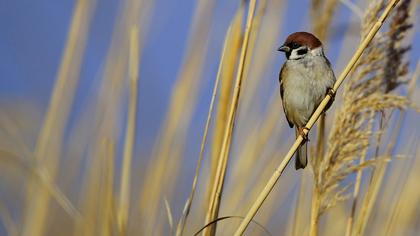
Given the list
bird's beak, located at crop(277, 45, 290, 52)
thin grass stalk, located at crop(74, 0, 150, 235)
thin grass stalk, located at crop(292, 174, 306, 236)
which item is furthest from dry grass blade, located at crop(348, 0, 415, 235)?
thin grass stalk, located at crop(74, 0, 150, 235)

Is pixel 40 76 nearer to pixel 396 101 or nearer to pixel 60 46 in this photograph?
pixel 60 46

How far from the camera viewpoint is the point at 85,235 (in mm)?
1365

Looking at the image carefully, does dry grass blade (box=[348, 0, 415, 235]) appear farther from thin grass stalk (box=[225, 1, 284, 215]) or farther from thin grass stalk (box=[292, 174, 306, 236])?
thin grass stalk (box=[225, 1, 284, 215])

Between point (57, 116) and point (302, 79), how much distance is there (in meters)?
→ 0.70

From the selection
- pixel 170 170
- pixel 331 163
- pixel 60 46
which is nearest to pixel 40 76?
pixel 60 46

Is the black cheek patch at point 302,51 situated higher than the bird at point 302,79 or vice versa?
the black cheek patch at point 302,51

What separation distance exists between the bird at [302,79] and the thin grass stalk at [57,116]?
1.87ft

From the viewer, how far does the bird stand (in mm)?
1656

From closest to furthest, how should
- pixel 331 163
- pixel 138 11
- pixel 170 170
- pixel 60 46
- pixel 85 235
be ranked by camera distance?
pixel 331 163 < pixel 85 235 < pixel 170 170 < pixel 138 11 < pixel 60 46

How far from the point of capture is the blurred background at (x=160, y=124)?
4.49ft

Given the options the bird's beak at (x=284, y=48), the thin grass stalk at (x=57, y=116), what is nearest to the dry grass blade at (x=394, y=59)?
the bird's beak at (x=284, y=48)

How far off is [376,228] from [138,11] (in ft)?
3.05

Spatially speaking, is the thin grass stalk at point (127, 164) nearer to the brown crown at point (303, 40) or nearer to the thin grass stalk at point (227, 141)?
the thin grass stalk at point (227, 141)

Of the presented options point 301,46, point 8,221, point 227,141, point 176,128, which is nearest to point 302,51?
point 301,46
